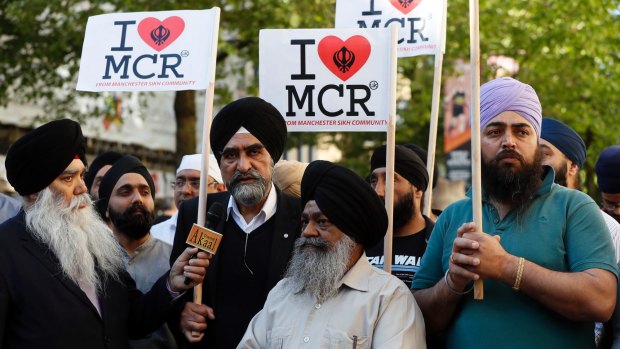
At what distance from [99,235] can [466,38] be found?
1333cm

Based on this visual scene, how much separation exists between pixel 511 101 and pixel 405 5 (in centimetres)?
242

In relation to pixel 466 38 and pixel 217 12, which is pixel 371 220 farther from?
pixel 466 38

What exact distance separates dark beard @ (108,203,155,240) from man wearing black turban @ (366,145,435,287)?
1.47 m

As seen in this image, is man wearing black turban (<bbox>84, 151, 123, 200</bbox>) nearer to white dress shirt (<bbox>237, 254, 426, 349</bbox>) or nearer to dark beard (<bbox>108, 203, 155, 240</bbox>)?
dark beard (<bbox>108, 203, 155, 240</bbox>)

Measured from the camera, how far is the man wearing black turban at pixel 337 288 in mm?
4379

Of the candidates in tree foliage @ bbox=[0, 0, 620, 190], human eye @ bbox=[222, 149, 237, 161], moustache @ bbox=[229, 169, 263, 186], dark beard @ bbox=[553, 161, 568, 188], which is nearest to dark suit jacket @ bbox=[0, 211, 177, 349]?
moustache @ bbox=[229, 169, 263, 186]

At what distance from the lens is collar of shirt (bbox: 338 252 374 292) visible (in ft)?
14.8

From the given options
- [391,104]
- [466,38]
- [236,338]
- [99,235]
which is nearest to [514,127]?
[391,104]

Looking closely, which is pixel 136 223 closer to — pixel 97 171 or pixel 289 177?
pixel 289 177

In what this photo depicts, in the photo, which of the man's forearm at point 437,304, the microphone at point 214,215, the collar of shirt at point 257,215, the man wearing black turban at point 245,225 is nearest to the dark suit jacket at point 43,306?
the man wearing black turban at point 245,225

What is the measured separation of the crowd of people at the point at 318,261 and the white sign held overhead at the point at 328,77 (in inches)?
15.5

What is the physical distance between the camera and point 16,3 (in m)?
15.7

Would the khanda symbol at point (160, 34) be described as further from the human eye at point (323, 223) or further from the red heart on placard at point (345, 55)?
the human eye at point (323, 223)

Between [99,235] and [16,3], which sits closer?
[99,235]
